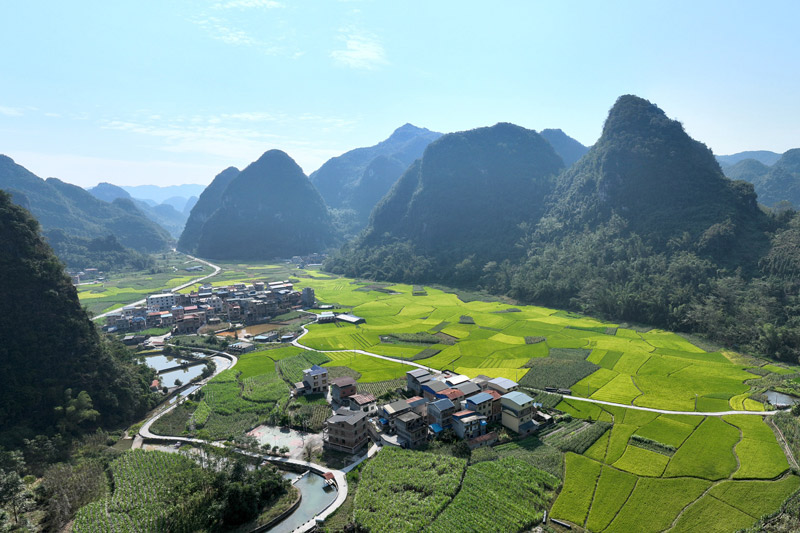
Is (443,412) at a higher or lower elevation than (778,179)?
lower

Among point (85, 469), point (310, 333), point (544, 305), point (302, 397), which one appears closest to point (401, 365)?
point (302, 397)

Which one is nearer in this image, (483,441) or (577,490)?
(577,490)

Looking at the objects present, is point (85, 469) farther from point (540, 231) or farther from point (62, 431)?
point (540, 231)

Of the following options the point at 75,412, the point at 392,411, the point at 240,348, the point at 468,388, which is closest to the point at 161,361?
the point at 240,348

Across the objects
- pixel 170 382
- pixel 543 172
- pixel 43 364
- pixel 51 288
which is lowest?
pixel 170 382

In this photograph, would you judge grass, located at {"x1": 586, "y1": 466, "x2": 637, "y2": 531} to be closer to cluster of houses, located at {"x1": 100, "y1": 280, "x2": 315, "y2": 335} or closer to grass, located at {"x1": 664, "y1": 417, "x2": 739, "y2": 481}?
grass, located at {"x1": 664, "y1": 417, "x2": 739, "y2": 481}

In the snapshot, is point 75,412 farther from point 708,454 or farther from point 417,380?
point 708,454

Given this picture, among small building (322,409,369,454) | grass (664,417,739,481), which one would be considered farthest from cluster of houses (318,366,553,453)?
grass (664,417,739,481)
